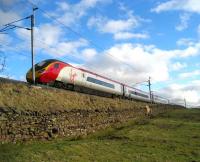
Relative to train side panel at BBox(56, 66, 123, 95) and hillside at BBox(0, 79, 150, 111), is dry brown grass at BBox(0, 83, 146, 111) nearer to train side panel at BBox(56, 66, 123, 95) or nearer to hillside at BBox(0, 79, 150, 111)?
Answer: hillside at BBox(0, 79, 150, 111)

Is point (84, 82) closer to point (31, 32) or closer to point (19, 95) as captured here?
point (31, 32)

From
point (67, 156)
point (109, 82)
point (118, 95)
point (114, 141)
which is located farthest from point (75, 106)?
point (118, 95)

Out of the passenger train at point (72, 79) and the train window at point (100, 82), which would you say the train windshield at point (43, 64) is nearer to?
the passenger train at point (72, 79)

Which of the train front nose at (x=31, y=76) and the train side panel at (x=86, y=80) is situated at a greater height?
the train side panel at (x=86, y=80)

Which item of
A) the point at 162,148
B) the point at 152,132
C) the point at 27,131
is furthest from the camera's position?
the point at 152,132

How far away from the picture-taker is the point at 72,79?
32969 mm

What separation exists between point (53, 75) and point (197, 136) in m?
12.6

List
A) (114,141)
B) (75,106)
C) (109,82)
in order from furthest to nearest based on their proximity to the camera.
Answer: (109,82)
(75,106)
(114,141)

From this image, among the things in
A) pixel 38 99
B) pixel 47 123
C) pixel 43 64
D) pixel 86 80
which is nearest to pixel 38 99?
pixel 38 99

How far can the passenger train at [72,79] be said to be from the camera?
28734 mm

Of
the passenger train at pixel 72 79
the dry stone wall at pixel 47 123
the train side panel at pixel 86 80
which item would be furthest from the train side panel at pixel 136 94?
the dry stone wall at pixel 47 123

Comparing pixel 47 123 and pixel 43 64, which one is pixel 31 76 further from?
pixel 47 123

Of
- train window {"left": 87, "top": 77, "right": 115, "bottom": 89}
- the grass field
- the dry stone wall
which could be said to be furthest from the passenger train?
the grass field

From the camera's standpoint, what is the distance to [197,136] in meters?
27.7
